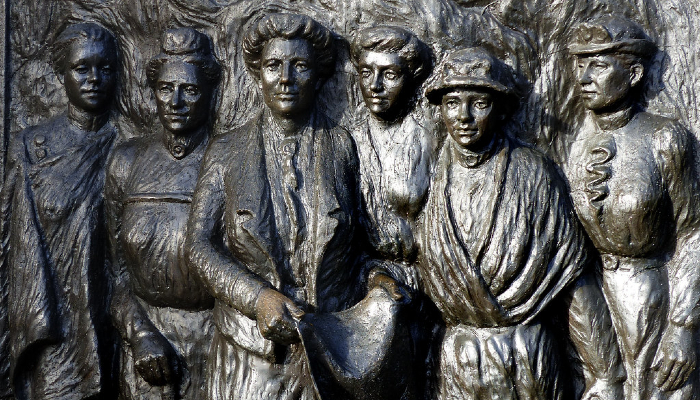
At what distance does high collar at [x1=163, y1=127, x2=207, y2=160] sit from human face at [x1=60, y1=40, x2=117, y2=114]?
416 millimetres

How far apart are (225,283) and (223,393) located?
53 cm

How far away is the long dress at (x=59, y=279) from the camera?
5371 millimetres

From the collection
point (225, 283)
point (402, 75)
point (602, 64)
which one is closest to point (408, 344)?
point (225, 283)

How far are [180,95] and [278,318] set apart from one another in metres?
1.23

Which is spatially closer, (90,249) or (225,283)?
(225,283)

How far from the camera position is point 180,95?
5262 mm

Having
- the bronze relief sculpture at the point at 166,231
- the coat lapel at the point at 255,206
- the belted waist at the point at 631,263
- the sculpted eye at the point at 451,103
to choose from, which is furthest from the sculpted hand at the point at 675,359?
the bronze relief sculpture at the point at 166,231

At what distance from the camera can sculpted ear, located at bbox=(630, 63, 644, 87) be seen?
16.3ft

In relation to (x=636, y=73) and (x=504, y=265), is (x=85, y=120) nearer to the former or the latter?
(x=504, y=265)

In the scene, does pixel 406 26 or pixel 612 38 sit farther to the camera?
pixel 406 26

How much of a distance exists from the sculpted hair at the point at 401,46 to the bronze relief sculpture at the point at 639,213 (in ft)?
2.31

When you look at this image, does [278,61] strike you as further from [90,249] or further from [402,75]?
[90,249]

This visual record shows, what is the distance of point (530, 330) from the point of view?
16.1 ft

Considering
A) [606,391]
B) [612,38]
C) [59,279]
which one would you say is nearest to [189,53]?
[59,279]
